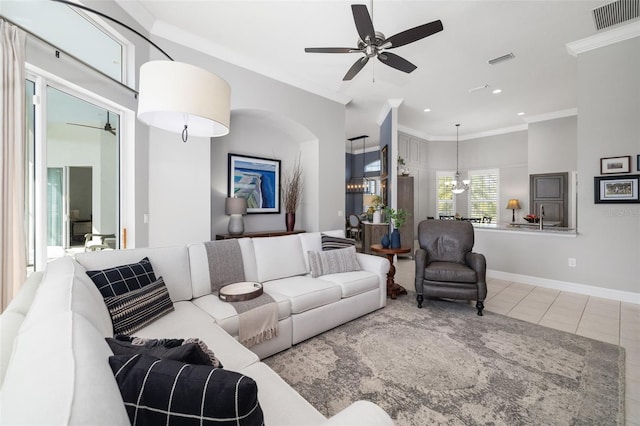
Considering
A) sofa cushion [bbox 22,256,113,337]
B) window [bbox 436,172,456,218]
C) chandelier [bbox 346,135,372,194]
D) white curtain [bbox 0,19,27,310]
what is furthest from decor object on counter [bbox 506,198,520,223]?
white curtain [bbox 0,19,27,310]

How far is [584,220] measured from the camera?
3.85m

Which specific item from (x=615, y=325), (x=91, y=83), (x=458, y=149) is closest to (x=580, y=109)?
(x=615, y=325)

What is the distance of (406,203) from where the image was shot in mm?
6699

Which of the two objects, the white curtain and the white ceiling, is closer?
the white curtain

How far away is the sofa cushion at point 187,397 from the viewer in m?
0.68

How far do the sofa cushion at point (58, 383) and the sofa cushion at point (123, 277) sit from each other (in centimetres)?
108

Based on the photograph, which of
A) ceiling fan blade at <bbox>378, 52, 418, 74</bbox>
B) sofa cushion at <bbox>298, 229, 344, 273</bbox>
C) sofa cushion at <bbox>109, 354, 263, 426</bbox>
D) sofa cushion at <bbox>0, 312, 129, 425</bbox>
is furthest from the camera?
sofa cushion at <bbox>298, 229, 344, 273</bbox>

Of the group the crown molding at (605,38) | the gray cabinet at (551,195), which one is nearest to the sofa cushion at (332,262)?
the crown molding at (605,38)

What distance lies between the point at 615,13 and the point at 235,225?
5.28 m

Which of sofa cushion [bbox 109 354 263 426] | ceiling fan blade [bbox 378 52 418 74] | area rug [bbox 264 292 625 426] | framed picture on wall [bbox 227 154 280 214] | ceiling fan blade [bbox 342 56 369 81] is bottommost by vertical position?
area rug [bbox 264 292 625 426]

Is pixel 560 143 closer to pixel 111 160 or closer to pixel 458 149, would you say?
pixel 458 149

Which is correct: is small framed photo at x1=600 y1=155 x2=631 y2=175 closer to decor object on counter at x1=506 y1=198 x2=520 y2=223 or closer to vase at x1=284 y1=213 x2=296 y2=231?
decor object on counter at x1=506 y1=198 x2=520 y2=223

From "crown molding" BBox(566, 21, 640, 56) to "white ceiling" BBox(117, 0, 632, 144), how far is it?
115 millimetres

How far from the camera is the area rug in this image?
5.57ft
